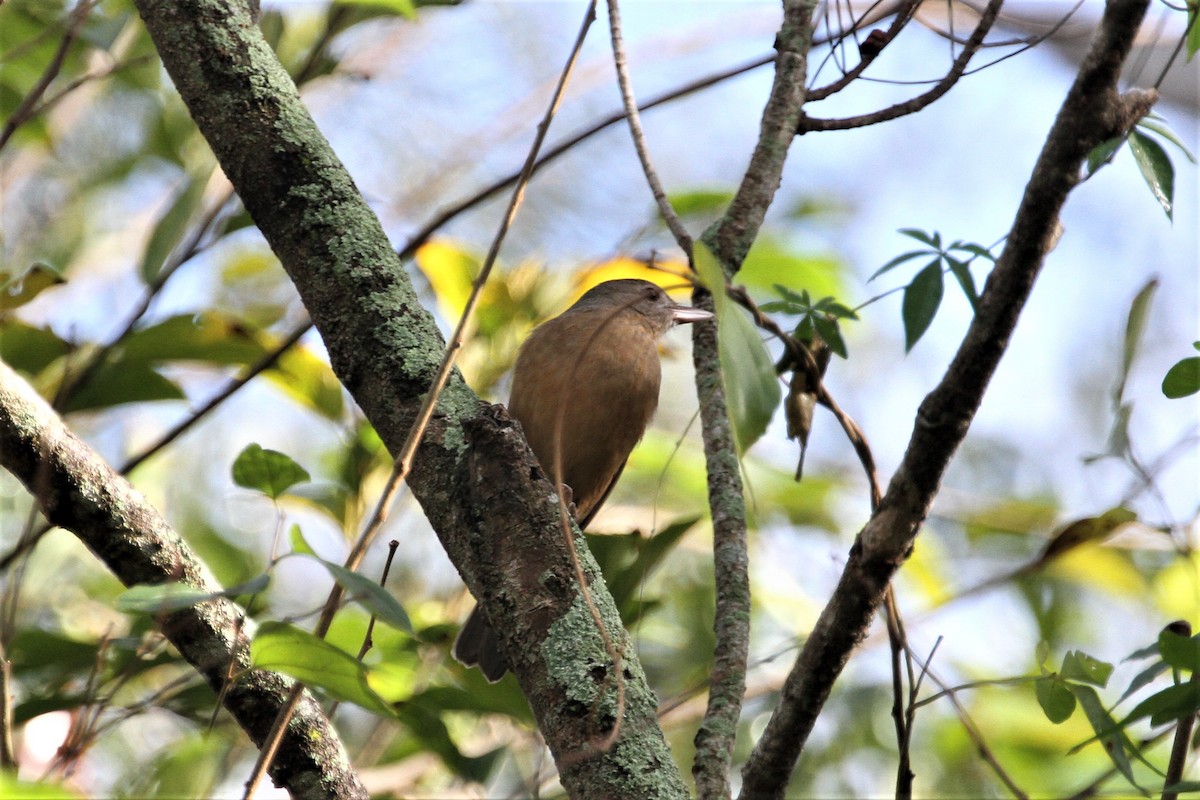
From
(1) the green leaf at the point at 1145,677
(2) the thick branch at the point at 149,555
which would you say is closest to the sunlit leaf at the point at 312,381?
(2) the thick branch at the point at 149,555

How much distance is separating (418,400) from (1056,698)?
1.15 m

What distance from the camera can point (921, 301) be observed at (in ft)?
6.73

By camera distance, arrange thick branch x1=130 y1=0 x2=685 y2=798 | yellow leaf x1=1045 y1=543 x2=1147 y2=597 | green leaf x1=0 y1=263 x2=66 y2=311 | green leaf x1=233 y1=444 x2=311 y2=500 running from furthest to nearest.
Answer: yellow leaf x1=1045 y1=543 x2=1147 y2=597
green leaf x1=0 y1=263 x2=66 y2=311
green leaf x1=233 y1=444 x2=311 y2=500
thick branch x1=130 y1=0 x2=685 y2=798

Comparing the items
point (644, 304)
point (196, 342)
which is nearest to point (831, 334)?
point (196, 342)

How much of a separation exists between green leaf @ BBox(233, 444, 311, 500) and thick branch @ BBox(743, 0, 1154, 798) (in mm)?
1049

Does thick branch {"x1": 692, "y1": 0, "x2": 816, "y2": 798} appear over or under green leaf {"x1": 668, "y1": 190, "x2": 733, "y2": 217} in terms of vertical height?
under

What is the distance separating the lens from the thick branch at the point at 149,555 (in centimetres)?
174

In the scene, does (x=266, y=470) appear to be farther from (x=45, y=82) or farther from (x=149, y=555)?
(x=45, y=82)

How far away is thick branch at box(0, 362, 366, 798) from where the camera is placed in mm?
1740

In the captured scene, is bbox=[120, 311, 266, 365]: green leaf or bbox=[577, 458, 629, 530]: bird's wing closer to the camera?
bbox=[120, 311, 266, 365]: green leaf

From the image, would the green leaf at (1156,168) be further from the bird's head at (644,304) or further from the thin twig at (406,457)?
the bird's head at (644,304)

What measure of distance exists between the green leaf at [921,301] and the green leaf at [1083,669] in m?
0.60

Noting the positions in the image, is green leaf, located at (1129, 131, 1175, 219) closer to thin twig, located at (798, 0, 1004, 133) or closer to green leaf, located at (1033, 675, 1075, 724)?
thin twig, located at (798, 0, 1004, 133)

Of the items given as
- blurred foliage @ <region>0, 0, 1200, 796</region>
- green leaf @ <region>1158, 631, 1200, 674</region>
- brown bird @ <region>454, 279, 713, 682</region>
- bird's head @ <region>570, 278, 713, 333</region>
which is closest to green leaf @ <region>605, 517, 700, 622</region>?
blurred foliage @ <region>0, 0, 1200, 796</region>
